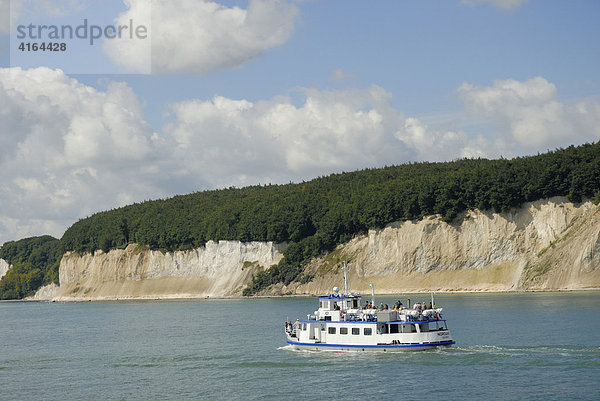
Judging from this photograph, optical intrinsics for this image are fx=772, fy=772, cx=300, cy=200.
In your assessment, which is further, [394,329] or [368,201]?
[368,201]

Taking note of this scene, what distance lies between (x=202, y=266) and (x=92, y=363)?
12262 centimetres

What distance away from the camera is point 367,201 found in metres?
158

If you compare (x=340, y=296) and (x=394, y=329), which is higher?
(x=340, y=296)

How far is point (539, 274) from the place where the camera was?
424 ft

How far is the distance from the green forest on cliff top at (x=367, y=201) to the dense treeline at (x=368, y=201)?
0.60 feet

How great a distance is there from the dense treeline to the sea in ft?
163

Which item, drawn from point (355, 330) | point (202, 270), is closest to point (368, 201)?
point (202, 270)

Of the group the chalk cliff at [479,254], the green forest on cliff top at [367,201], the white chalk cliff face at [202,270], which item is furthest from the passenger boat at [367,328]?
the white chalk cliff face at [202,270]

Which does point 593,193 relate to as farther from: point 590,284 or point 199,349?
point 199,349

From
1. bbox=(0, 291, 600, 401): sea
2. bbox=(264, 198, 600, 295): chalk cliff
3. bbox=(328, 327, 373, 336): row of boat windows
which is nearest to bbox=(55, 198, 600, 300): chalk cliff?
bbox=(264, 198, 600, 295): chalk cliff

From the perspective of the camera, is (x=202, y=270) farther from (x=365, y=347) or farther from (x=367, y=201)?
(x=365, y=347)

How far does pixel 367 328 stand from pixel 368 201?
97.4 meters

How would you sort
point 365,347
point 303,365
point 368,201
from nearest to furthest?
1. point 303,365
2. point 365,347
3. point 368,201

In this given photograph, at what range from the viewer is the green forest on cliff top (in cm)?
13562
